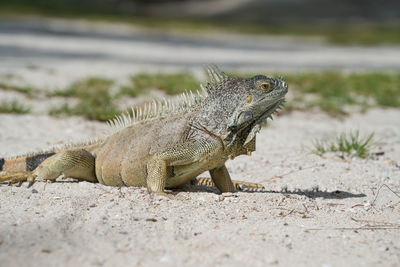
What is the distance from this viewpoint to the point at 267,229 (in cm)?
356

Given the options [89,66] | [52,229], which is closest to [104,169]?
[52,229]

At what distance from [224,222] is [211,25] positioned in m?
25.6

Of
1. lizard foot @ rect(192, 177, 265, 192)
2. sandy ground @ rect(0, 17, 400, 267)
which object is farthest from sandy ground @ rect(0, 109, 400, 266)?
lizard foot @ rect(192, 177, 265, 192)

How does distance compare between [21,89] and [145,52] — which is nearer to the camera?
[21,89]

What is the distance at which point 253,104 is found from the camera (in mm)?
Answer: 4125

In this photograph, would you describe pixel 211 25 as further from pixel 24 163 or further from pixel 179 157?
pixel 179 157

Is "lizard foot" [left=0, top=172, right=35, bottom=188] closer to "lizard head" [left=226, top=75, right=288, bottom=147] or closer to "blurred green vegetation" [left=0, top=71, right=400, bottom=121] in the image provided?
"lizard head" [left=226, top=75, right=288, bottom=147]

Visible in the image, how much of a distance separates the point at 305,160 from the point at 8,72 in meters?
6.92

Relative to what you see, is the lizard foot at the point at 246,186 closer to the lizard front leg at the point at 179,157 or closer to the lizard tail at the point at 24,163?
the lizard front leg at the point at 179,157

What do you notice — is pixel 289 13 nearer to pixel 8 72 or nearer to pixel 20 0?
pixel 20 0

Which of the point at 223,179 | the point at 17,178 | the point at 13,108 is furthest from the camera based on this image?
the point at 13,108

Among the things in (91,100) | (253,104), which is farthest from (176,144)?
(91,100)

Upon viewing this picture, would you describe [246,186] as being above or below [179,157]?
below

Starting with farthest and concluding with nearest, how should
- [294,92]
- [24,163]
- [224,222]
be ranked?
[294,92] → [24,163] → [224,222]
